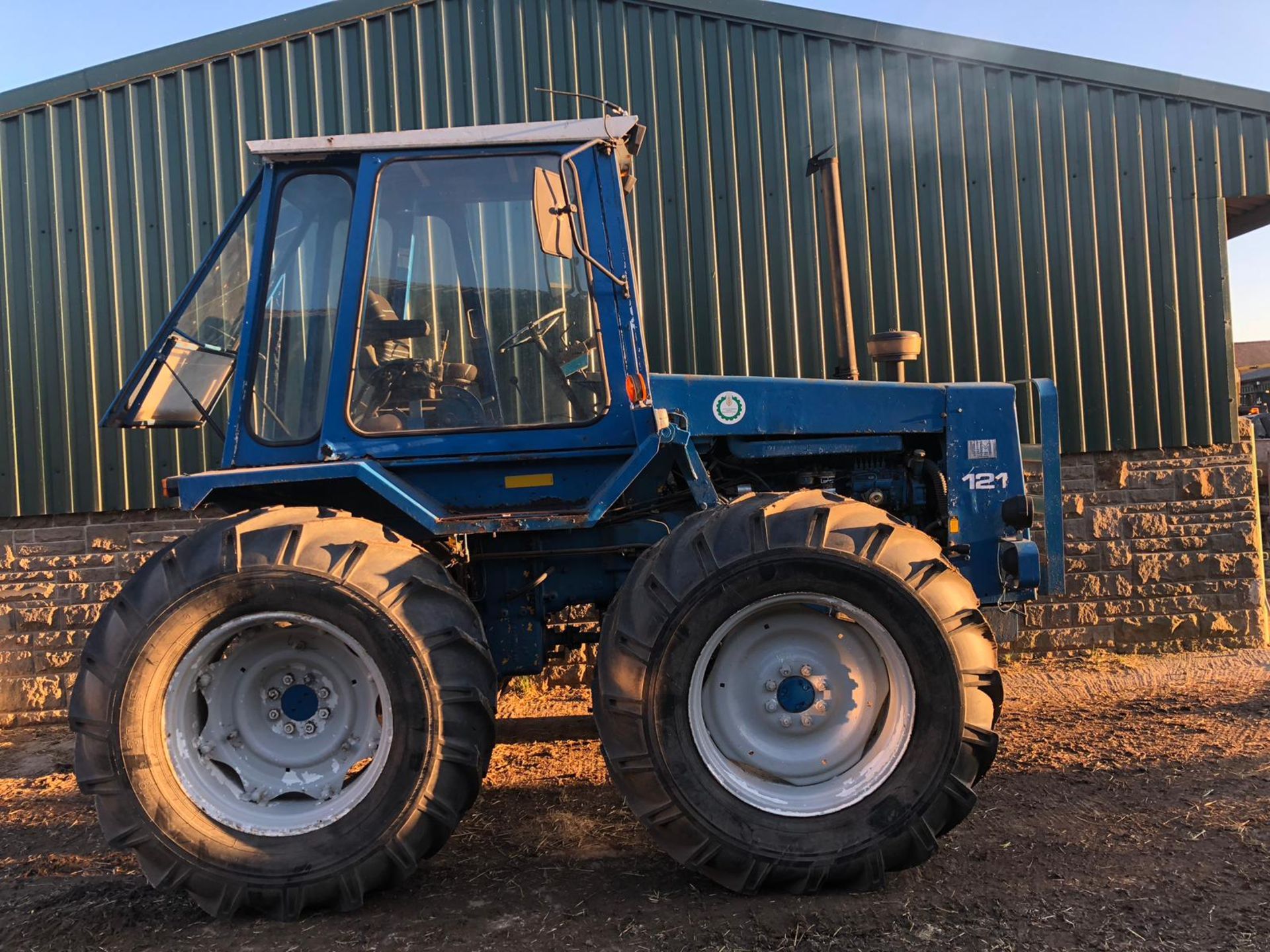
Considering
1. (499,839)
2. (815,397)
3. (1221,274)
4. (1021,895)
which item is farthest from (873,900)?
(1221,274)

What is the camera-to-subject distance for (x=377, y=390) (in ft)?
12.0

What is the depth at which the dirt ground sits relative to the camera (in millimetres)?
2951

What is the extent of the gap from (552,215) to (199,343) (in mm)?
1681

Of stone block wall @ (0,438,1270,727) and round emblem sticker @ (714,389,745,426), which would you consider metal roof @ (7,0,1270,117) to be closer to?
stone block wall @ (0,438,1270,727)

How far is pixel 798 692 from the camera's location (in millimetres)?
3412

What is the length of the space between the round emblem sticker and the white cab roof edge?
1166 millimetres

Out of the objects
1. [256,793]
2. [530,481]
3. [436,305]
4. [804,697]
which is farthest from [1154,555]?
[256,793]

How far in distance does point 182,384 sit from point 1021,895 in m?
3.81

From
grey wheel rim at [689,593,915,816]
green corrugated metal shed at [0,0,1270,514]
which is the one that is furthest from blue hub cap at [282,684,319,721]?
green corrugated metal shed at [0,0,1270,514]

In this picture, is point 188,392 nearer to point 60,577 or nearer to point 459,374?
point 459,374

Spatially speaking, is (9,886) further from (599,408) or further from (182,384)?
(599,408)

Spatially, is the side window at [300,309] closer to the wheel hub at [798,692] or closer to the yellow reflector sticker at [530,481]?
the yellow reflector sticker at [530,481]

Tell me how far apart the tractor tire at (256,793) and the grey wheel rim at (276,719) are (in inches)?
0.4

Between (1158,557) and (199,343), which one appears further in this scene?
(1158,557)
